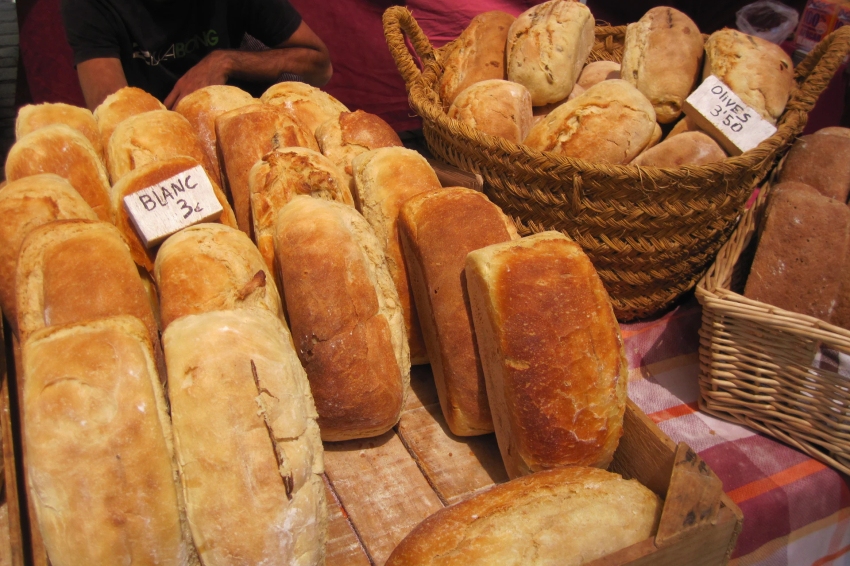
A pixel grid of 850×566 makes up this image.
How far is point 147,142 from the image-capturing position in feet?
5.78

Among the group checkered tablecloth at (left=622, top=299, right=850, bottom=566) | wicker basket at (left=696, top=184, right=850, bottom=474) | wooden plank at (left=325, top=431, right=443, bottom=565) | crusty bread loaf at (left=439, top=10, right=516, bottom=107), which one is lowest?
checkered tablecloth at (left=622, top=299, right=850, bottom=566)

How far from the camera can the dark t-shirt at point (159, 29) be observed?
9.59 ft

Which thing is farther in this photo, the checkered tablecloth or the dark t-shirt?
the dark t-shirt

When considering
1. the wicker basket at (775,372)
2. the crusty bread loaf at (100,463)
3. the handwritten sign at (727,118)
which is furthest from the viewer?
the handwritten sign at (727,118)

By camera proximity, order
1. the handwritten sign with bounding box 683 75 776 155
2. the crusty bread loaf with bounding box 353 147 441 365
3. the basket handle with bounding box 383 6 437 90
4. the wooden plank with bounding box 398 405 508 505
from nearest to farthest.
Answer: the wooden plank with bounding box 398 405 508 505, the crusty bread loaf with bounding box 353 147 441 365, the handwritten sign with bounding box 683 75 776 155, the basket handle with bounding box 383 6 437 90

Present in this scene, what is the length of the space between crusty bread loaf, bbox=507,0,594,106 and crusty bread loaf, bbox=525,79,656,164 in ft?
0.69

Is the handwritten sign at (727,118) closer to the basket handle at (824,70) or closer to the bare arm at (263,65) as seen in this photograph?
the basket handle at (824,70)

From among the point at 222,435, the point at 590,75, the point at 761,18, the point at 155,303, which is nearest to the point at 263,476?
the point at 222,435

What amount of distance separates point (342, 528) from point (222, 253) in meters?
0.69

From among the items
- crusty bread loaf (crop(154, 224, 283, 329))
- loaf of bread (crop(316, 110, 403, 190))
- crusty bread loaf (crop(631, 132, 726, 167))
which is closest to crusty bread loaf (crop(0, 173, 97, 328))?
crusty bread loaf (crop(154, 224, 283, 329))

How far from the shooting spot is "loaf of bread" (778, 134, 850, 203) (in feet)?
6.37

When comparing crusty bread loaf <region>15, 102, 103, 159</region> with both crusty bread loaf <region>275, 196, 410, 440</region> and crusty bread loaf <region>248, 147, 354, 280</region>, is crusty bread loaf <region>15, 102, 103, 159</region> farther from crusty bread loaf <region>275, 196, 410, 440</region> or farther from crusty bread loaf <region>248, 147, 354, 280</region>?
crusty bread loaf <region>275, 196, 410, 440</region>

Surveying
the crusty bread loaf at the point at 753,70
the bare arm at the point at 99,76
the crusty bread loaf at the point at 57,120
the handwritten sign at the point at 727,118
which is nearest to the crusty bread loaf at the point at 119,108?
the crusty bread loaf at the point at 57,120

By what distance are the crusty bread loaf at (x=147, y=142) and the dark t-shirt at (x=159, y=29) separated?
4.90 feet
